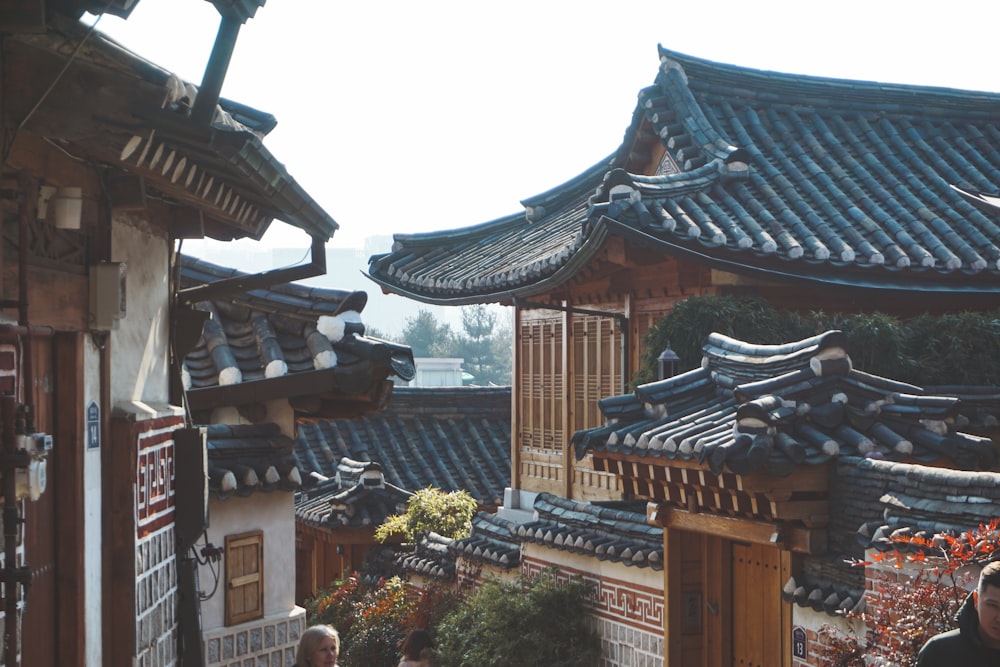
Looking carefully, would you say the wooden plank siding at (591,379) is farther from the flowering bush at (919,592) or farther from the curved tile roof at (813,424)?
the flowering bush at (919,592)

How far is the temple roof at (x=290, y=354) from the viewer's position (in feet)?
33.1

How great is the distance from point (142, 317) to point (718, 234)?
6706mm

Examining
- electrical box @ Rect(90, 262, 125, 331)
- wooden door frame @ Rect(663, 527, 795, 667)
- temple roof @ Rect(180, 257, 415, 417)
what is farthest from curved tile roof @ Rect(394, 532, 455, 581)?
electrical box @ Rect(90, 262, 125, 331)

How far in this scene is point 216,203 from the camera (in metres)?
7.41

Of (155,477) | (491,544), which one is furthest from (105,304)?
(491,544)

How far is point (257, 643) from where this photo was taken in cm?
1108

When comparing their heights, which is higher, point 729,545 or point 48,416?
point 48,416

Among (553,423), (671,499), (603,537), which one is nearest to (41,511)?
(671,499)

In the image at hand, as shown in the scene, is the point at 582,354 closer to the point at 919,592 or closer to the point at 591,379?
the point at 591,379

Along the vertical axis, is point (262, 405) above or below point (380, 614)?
above

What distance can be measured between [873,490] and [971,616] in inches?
157

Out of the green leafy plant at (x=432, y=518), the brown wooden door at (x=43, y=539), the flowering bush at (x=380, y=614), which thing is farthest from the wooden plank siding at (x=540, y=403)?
the brown wooden door at (x=43, y=539)

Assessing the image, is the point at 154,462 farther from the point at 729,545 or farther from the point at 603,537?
the point at 603,537

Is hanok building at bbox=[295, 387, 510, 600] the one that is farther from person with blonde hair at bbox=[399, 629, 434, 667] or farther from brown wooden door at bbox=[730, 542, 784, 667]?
brown wooden door at bbox=[730, 542, 784, 667]
